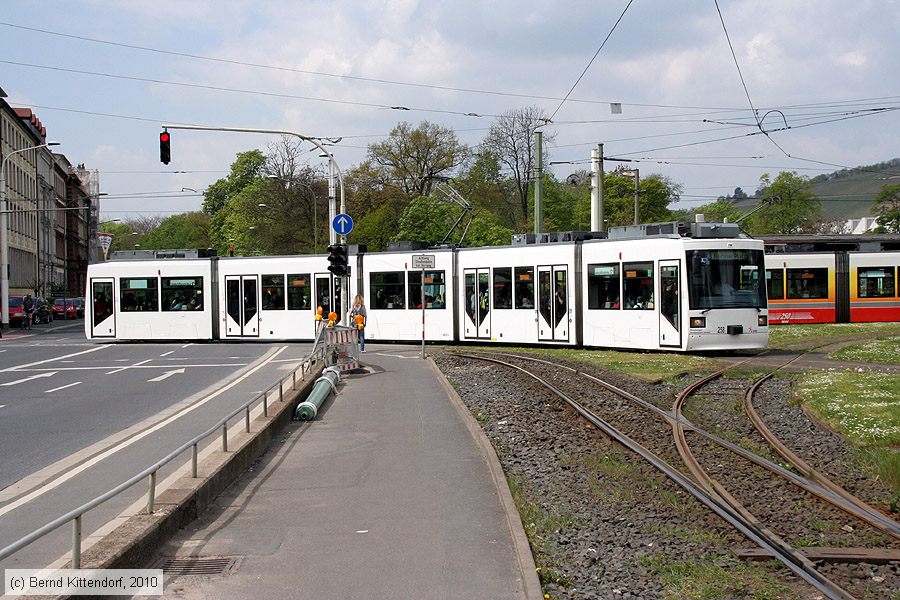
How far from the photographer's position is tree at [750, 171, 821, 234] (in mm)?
84812

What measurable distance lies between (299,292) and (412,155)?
39684 millimetres

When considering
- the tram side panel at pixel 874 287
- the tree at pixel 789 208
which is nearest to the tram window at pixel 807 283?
the tram side panel at pixel 874 287

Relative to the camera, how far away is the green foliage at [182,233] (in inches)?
Result: 4592

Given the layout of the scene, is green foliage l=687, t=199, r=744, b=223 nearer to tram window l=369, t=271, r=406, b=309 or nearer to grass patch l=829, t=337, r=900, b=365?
Answer: tram window l=369, t=271, r=406, b=309

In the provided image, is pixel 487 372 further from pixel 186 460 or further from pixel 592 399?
pixel 186 460

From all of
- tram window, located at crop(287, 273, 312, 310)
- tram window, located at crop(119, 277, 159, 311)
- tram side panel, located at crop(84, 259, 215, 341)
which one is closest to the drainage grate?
tram window, located at crop(287, 273, 312, 310)

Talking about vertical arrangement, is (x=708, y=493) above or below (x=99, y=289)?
below

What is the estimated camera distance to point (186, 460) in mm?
11430

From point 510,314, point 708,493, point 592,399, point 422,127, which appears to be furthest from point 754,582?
point 422,127

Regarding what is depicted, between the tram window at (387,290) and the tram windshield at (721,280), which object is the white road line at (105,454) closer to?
the tram windshield at (721,280)

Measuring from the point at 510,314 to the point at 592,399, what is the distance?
13.5 meters

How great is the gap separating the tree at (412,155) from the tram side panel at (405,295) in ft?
129

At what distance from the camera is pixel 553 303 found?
94.8 ft

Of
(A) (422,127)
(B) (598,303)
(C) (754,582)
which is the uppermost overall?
(A) (422,127)
